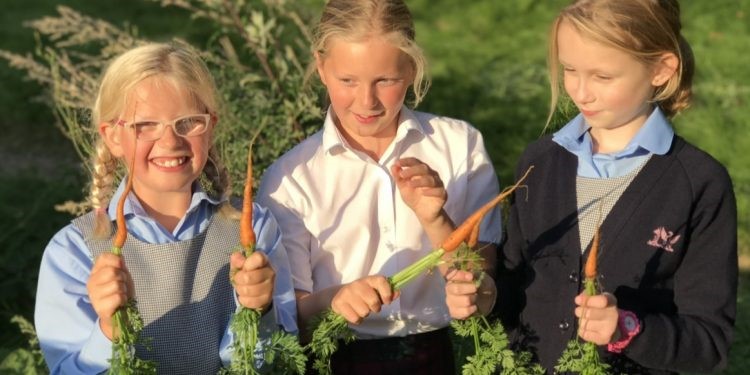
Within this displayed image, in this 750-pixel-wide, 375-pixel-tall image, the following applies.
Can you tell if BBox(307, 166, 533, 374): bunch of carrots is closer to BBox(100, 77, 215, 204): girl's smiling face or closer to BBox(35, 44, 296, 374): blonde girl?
BBox(35, 44, 296, 374): blonde girl

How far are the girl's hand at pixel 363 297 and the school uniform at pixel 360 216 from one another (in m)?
0.34

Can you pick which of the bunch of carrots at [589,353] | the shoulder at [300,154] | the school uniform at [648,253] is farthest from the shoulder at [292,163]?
the bunch of carrots at [589,353]

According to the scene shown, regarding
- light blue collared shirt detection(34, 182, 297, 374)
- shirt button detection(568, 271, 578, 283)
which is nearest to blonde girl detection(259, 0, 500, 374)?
light blue collared shirt detection(34, 182, 297, 374)

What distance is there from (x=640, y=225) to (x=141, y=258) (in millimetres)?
1223

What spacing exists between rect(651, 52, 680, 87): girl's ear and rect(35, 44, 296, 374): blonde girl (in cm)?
104

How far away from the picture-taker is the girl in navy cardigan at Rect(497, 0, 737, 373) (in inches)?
109

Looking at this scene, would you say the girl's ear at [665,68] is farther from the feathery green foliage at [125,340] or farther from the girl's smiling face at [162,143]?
the feathery green foliage at [125,340]

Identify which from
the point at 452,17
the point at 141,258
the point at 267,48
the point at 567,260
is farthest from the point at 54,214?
the point at 452,17

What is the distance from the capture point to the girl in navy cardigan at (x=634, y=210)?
2777 mm

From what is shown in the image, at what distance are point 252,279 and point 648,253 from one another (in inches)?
37.9

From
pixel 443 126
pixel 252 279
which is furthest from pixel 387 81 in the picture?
pixel 252 279

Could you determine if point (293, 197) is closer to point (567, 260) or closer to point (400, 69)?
point (400, 69)

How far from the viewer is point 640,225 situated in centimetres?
282

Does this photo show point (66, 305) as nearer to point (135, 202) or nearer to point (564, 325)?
point (135, 202)
